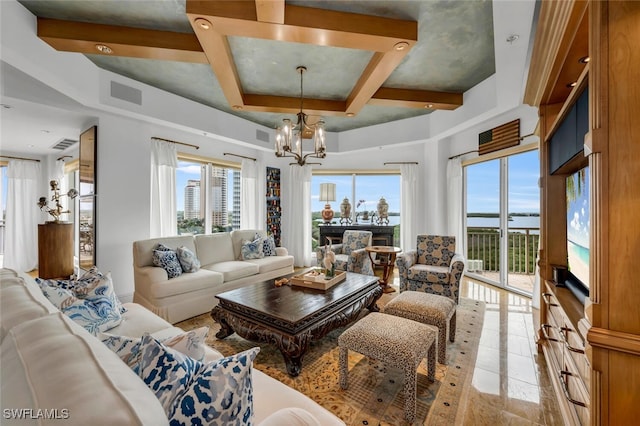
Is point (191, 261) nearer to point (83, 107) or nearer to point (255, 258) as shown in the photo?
point (255, 258)

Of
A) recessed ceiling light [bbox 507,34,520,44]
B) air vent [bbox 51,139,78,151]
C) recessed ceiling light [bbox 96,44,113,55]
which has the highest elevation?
recessed ceiling light [bbox 96,44,113,55]

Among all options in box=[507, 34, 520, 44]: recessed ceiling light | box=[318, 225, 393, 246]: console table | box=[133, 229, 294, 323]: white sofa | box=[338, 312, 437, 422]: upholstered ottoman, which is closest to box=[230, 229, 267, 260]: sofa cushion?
box=[133, 229, 294, 323]: white sofa

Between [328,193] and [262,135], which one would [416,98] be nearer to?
[328,193]

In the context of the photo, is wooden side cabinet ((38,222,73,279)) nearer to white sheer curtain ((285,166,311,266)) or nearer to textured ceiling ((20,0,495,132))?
textured ceiling ((20,0,495,132))

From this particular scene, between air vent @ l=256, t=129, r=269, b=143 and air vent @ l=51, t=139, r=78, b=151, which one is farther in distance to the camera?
air vent @ l=256, t=129, r=269, b=143

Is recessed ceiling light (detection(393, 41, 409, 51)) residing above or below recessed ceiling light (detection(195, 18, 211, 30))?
above

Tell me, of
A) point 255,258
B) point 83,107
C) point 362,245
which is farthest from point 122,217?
point 362,245

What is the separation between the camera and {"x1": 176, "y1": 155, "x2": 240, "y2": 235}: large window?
467 cm

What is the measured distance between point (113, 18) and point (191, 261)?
2559 millimetres

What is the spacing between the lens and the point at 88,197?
3.56 m

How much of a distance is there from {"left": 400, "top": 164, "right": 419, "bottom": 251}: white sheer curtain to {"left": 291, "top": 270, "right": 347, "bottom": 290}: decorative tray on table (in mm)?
2779

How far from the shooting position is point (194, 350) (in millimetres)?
1088

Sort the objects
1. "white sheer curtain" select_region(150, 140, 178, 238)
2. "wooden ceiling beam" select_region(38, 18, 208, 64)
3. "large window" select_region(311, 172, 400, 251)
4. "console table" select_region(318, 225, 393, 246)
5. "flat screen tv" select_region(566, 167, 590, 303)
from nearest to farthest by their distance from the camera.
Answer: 1. "flat screen tv" select_region(566, 167, 590, 303)
2. "wooden ceiling beam" select_region(38, 18, 208, 64)
3. "white sheer curtain" select_region(150, 140, 178, 238)
4. "console table" select_region(318, 225, 393, 246)
5. "large window" select_region(311, 172, 400, 251)

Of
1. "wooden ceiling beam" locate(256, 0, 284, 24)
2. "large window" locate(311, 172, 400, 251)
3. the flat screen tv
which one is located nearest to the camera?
the flat screen tv
